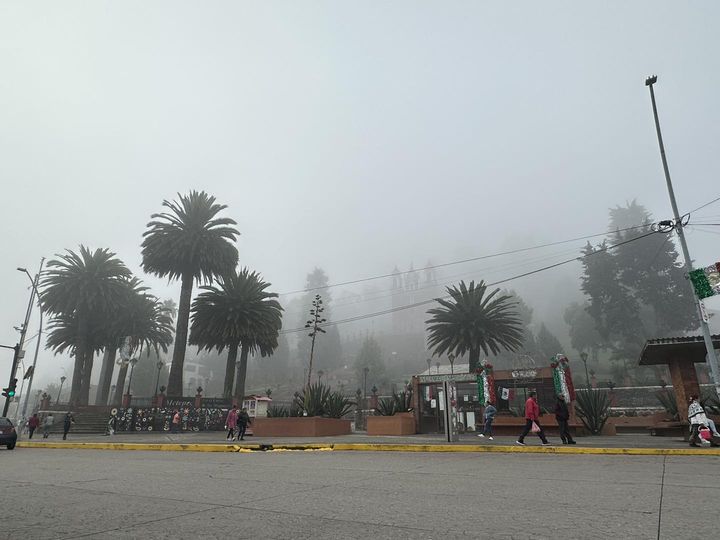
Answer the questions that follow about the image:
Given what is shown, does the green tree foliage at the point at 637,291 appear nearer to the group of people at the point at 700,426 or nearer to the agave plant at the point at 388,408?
the agave plant at the point at 388,408

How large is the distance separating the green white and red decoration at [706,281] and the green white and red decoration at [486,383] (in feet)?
40.6

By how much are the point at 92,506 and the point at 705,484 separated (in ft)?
23.8

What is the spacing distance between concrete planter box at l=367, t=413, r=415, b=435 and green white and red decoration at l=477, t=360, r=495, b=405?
490 cm

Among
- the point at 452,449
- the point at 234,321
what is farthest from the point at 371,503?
the point at 234,321

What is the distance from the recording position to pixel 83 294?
4750cm

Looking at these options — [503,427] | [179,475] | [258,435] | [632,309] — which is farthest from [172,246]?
[632,309]

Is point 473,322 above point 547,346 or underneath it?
underneath

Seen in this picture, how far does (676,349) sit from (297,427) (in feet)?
56.2

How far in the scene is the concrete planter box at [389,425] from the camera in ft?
75.6

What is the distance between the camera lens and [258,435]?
23734mm

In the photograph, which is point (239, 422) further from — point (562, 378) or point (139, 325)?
point (139, 325)

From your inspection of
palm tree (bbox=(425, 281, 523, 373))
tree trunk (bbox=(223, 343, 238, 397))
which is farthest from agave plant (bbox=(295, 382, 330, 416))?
tree trunk (bbox=(223, 343, 238, 397))

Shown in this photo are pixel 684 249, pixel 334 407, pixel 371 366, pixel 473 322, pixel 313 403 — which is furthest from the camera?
pixel 371 366

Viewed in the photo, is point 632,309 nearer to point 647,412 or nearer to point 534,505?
point 647,412
